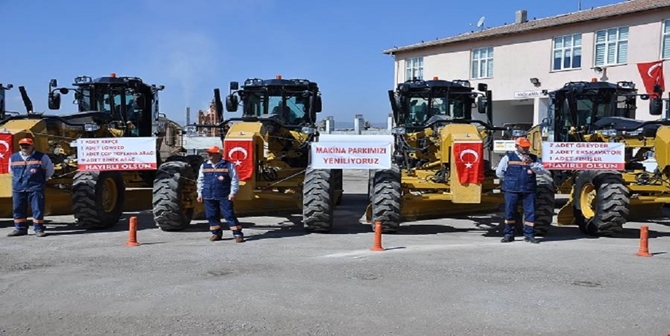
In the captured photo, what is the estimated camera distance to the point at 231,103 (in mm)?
13266

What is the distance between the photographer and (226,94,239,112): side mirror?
43.5ft

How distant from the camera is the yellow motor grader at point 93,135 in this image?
10.4 m

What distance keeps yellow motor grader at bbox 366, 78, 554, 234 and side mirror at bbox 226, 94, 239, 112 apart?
10.5 ft

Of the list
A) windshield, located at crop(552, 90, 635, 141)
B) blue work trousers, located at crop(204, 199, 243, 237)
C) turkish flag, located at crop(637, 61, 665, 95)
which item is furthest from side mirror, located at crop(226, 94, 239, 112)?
turkish flag, located at crop(637, 61, 665, 95)

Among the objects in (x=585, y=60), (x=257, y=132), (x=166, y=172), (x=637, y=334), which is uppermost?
(x=585, y=60)

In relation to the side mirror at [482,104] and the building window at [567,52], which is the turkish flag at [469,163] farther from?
the building window at [567,52]

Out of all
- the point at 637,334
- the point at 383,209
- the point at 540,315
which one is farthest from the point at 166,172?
the point at 637,334

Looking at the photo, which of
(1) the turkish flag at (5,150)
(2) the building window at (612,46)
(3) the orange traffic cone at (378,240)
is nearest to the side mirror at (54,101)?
(1) the turkish flag at (5,150)

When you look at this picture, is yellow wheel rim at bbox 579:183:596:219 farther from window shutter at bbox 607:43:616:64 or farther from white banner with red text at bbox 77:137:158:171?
window shutter at bbox 607:43:616:64

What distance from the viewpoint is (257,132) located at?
34.4 ft

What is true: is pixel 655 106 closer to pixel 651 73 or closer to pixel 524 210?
pixel 524 210

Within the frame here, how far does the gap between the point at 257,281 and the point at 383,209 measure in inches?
135

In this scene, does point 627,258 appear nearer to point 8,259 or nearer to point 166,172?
point 166,172

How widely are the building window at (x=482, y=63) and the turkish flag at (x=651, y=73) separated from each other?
30.0 ft
